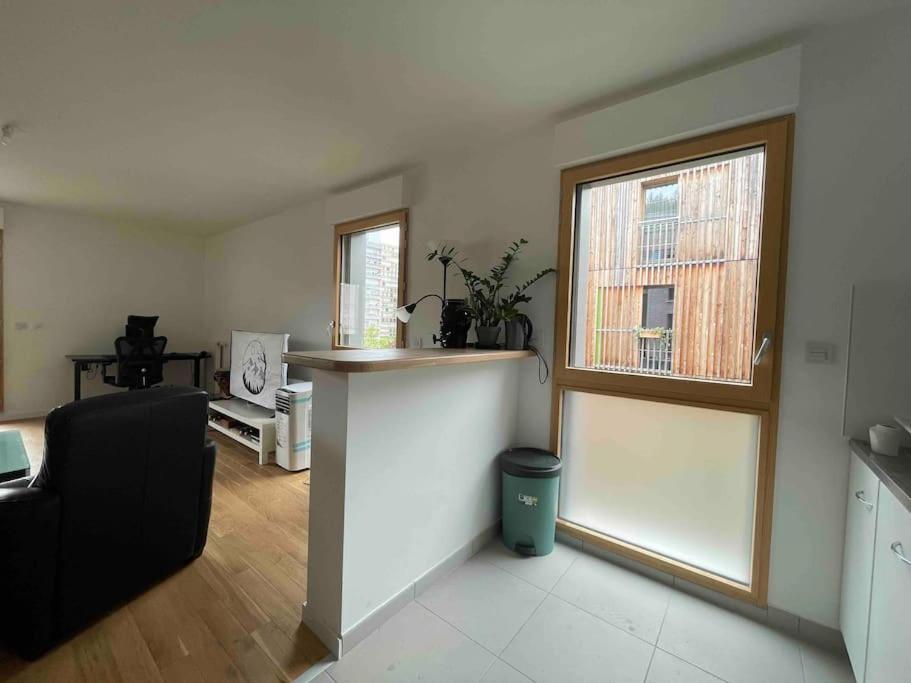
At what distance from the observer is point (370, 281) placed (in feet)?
11.2

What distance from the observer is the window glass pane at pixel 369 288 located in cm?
320

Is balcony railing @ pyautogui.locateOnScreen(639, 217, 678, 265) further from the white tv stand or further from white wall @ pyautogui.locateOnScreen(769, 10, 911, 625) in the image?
the white tv stand

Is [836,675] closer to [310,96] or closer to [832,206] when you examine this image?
[832,206]

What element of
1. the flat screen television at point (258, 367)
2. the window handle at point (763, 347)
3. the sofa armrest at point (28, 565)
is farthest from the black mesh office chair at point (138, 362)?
the window handle at point (763, 347)

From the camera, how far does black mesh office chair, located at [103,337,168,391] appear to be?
447 cm

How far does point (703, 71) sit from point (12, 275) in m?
6.77

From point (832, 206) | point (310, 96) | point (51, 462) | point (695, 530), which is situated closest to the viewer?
point (51, 462)

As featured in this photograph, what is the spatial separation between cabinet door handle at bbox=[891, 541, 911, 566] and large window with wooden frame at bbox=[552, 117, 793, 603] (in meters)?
0.61

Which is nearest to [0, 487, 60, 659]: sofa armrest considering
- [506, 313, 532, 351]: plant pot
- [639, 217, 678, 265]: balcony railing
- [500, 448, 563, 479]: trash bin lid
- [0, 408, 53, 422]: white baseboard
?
[500, 448, 563, 479]: trash bin lid

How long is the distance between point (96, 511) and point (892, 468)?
278cm

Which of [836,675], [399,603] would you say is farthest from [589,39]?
[836,675]

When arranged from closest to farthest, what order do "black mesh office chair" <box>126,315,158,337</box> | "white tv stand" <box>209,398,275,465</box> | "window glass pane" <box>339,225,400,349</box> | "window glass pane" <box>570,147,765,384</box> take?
"window glass pane" <box>570,147,765,384</box>, "window glass pane" <box>339,225,400,349</box>, "white tv stand" <box>209,398,275,465</box>, "black mesh office chair" <box>126,315,158,337</box>

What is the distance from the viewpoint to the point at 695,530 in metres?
1.89

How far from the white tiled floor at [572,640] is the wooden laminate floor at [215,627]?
256mm
